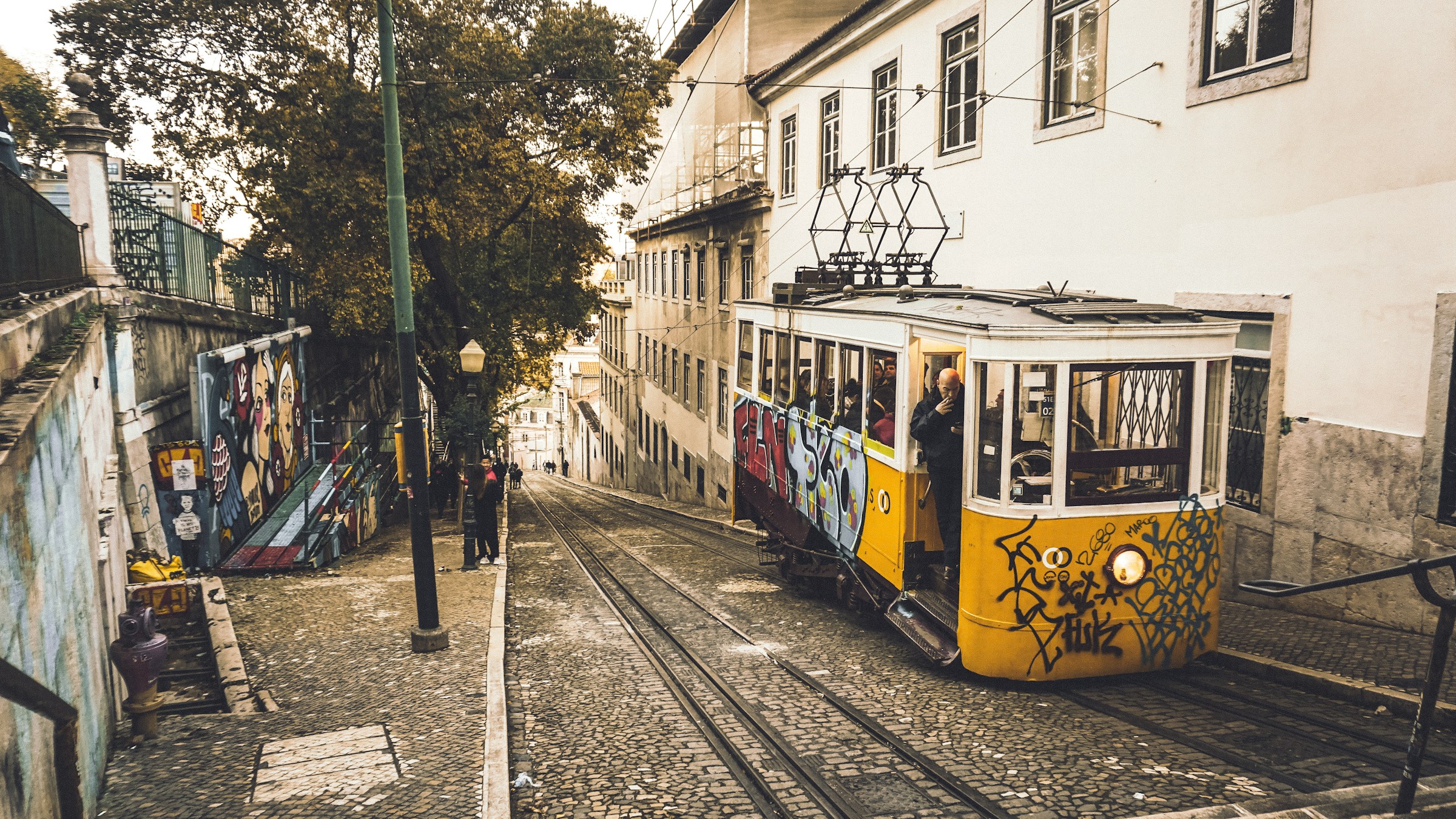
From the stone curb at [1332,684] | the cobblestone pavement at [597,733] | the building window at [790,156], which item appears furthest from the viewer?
the building window at [790,156]

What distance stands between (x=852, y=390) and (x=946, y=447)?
1.71 meters

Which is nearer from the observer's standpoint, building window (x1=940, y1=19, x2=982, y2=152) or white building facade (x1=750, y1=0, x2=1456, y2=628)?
white building facade (x1=750, y1=0, x2=1456, y2=628)

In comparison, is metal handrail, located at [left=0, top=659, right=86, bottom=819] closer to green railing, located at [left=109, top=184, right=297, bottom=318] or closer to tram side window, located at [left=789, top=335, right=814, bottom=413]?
tram side window, located at [left=789, top=335, right=814, bottom=413]

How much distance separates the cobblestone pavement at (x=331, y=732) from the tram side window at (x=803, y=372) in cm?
407

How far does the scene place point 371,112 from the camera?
17969 mm

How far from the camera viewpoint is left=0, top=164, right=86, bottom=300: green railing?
20.0 feet

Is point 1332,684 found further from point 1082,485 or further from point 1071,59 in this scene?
point 1071,59

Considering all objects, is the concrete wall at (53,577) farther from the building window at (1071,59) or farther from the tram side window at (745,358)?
the building window at (1071,59)

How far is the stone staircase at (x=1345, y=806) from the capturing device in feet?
13.7

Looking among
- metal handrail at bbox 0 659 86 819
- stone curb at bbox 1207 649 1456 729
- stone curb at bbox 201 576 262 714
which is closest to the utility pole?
stone curb at bbox 201 576 262 714

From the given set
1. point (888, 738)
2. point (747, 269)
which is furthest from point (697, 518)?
point (888, 738)

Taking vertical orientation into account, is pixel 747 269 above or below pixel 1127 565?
above

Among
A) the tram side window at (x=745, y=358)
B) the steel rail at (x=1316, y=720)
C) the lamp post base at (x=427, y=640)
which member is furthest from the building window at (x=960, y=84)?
the lamp post base at (x=427, y=640)

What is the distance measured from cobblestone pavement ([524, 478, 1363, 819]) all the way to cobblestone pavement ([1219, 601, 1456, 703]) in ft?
4.59
